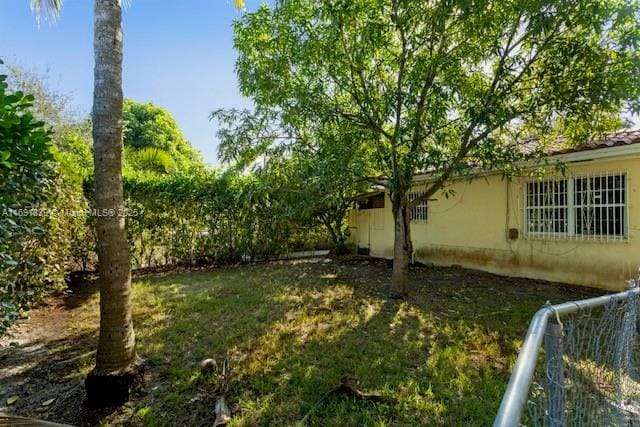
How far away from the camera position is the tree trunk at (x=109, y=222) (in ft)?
11.2

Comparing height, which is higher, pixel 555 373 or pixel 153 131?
pixel 153 131

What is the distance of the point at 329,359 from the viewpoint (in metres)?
4.35

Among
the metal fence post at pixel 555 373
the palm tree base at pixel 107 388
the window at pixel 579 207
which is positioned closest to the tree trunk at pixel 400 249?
the window at pixel 579 207

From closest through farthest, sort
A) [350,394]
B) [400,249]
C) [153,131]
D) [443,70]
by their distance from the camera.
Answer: [350,394] → [443,70] → [400,249] → [153,131]

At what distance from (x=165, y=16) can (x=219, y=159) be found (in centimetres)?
354

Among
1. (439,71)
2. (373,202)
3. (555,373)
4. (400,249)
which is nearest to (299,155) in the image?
(400,249)

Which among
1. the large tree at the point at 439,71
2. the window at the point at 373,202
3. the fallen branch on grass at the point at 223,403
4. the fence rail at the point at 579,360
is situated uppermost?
the large tree at the point at 439,71

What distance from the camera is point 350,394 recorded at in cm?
356

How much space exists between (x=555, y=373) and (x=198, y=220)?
9.93m

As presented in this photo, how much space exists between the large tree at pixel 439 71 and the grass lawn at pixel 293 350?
167cm

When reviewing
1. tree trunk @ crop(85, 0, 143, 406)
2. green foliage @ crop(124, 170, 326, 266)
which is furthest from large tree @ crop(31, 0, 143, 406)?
green foliage @ crop(124, 170, 326, 266)

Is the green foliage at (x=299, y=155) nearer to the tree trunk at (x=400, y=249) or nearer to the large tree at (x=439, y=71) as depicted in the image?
the large tree at (x=439, y=71)

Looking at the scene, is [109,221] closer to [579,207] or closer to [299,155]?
[299,155]

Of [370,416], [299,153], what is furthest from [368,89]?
[370,416]
